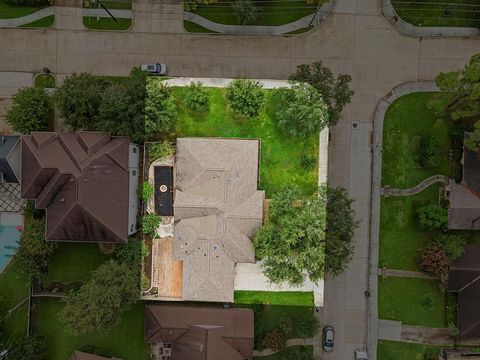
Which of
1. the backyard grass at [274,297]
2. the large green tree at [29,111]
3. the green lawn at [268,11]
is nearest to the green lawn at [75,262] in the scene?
the large green tree at [29,111]

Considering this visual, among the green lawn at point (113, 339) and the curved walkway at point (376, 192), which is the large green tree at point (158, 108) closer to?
the green lawn at point (113, 339)

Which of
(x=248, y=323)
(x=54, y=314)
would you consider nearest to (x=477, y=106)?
(x=248, y=323)

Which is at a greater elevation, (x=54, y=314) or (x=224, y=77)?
(x=224, y=77)

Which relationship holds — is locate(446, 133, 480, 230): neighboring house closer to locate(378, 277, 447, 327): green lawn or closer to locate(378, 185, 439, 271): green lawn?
locate(378, 185, 439, 271): green lawn

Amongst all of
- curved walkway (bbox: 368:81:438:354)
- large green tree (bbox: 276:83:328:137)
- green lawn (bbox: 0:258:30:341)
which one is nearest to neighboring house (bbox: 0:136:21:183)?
green lawn (bbox: 0:258:30:341)

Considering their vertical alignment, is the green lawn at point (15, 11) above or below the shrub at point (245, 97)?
above

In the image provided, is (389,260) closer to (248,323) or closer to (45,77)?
(248,323)
